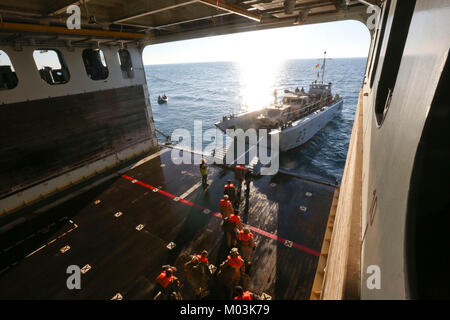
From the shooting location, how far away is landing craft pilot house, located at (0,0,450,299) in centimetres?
605

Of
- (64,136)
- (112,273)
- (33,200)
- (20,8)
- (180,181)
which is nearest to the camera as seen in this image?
(112,273)

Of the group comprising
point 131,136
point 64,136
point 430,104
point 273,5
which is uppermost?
point 273,5

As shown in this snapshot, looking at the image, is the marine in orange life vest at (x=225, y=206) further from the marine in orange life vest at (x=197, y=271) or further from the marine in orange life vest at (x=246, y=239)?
the marine in orange life vest at (x=197, y=271)

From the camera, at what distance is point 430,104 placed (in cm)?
76

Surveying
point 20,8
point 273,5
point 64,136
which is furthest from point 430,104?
point 64,136

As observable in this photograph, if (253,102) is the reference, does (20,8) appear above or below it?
above

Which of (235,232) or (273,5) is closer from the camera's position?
(235,232)

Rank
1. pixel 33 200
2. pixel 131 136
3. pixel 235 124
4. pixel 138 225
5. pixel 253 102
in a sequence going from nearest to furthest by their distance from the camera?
pixel 138 225 < pixel 33 200 < pixel 131 136 < pixel 235 124 < pixel 253 102

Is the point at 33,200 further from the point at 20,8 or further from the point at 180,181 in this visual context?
the point at 20,8

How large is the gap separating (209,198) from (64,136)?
28.3ft

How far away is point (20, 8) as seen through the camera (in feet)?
26.1

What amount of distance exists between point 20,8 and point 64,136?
5816mm

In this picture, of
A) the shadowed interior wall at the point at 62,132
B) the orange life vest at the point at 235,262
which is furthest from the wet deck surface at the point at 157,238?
the shadowed interior wall at the point at 62,132

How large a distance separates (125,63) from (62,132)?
6270 mm
